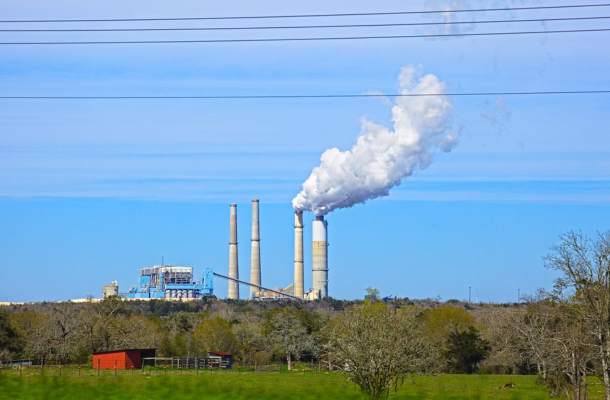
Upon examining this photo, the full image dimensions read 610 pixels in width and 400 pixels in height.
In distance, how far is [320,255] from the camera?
327 feet

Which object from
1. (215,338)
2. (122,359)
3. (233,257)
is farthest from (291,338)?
(233,257)

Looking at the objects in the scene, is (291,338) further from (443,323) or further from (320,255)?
(320,255)

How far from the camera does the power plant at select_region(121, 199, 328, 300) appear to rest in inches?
3937

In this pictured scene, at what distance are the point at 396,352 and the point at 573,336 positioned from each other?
7901mm

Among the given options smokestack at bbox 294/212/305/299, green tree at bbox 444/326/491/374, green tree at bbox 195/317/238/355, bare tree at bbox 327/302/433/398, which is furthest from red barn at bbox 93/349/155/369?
smokestack at bbox 294/212/305/299

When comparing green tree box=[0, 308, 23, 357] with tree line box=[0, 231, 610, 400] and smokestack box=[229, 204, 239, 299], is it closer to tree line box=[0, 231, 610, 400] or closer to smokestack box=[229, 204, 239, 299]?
tree line box=[0, 231, 610, 400]

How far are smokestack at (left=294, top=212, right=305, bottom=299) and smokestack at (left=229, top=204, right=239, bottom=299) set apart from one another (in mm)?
11973

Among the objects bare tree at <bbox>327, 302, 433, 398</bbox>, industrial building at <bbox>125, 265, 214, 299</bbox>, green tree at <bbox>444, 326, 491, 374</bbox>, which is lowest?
green tree at <bbox>444, 326, 491, 374</bbox>

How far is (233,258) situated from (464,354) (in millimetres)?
66050

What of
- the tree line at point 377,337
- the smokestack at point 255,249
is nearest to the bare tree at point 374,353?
the tree line at point 377,337

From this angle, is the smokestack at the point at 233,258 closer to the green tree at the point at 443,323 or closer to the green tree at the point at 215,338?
the green tree at the point at 215,338

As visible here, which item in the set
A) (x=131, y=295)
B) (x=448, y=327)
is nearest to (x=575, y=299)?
(x=448, y=327)

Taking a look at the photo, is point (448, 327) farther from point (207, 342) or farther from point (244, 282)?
point (244, 282)

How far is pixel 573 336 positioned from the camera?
27.3 meters
